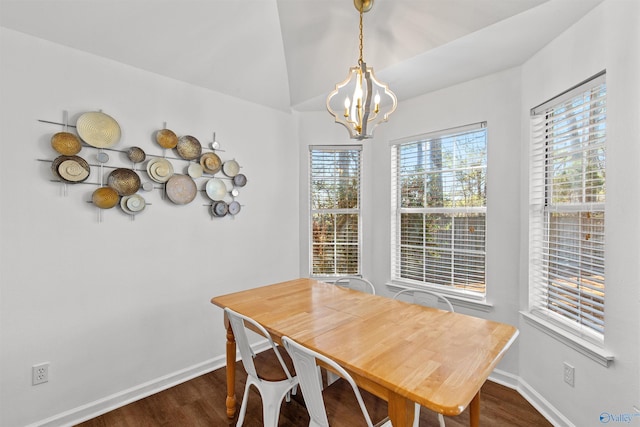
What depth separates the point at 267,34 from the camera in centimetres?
255

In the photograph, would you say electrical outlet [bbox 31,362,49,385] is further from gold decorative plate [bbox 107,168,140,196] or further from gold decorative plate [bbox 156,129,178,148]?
gold decorative plate [bbox 156,129,178,148]

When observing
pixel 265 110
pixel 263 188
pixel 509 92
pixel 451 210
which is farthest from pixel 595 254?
pixel 265 110

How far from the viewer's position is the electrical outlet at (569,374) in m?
1.86

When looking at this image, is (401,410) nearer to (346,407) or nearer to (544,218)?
(346,407)

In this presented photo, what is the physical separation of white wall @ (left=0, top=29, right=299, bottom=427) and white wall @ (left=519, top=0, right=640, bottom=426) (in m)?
2.57

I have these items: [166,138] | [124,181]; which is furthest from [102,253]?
[166,138]

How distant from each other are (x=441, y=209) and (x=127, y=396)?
301cm

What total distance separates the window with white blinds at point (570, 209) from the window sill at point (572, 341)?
54 mm

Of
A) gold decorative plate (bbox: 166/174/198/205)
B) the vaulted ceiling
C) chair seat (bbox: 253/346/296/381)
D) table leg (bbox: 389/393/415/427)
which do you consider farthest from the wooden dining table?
the vaulted ceiling

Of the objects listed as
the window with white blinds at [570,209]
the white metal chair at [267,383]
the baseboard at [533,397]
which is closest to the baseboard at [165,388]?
the baseboard at [533,397]

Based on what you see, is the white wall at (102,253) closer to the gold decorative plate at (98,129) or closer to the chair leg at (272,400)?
the gold decorative plate at (98,129)

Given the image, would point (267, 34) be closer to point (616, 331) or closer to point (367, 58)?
point (367, 58)

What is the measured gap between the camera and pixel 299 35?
8.45 ft

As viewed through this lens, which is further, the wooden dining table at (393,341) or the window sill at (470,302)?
the window sill at (470,302)
